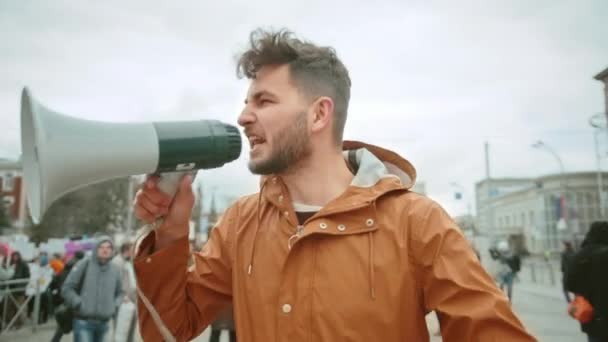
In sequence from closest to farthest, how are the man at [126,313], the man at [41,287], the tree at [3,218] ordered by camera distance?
the man at [126,313], the man at [41,287], the tree at [3,218]

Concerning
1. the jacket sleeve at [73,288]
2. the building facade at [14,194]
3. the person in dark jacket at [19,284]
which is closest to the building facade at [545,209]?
the person in dark jacket at [19,284]

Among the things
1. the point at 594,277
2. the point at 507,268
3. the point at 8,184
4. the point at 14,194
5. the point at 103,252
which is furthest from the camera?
the point at 8,184

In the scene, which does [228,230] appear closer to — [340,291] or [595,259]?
[340,291]

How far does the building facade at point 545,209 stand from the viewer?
1790 inches

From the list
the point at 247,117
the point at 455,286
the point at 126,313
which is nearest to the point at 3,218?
the point at 126,313

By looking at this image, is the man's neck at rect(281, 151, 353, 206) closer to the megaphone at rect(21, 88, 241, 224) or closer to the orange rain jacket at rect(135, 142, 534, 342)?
the orange rain jacket at rect(135, 142, 534, 342)

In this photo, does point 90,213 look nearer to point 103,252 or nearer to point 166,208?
point 103,252

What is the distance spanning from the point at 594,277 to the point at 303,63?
3.67 metres

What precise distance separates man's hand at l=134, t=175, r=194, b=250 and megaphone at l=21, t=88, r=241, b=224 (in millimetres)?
40

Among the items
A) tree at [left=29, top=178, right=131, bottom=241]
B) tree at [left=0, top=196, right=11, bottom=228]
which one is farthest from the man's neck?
tree at [left=0, top=196, right=11, bottom=228]

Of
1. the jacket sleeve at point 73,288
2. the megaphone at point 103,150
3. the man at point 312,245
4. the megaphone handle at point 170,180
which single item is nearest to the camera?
the megaphone at point 103,150

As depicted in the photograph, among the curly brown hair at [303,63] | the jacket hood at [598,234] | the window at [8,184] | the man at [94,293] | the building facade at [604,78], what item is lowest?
the man at [94,293]

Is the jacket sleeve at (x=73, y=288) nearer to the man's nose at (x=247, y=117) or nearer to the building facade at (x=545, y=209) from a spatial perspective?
the man's nose at (x=247, y=117)

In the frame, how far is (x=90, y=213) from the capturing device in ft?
120
